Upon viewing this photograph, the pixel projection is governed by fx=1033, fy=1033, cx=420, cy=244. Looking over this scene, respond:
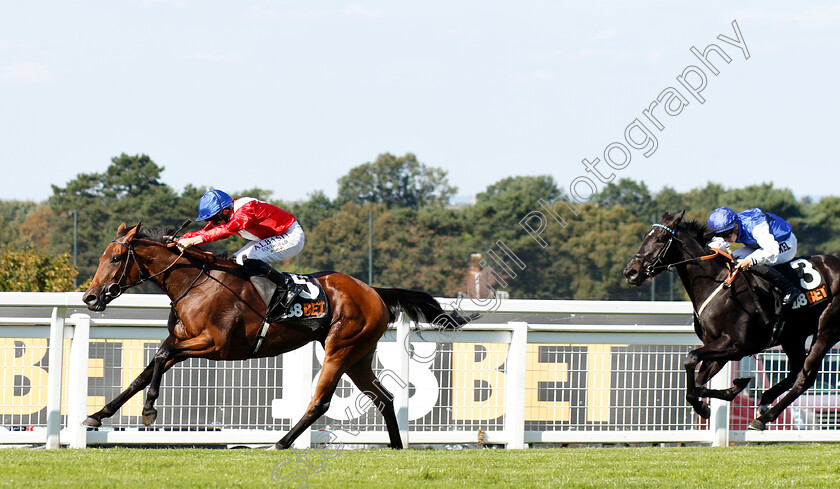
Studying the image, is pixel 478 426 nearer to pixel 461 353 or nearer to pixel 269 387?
pixel 461 353

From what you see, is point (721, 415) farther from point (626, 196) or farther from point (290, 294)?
point (626, 196)

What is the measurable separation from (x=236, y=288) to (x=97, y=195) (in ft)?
146

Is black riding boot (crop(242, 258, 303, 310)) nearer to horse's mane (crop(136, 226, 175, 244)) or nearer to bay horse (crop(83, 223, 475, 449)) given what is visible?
bay horse (crop(83, 223, 475, 449))

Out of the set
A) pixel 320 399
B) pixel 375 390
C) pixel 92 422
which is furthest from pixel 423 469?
pixel 92 422

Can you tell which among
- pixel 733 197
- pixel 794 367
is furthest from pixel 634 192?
pixel 794 367

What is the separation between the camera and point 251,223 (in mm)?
7121

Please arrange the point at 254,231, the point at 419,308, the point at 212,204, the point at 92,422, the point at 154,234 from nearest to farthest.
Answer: the point at 92,422 → the point at 212,204 → the point at 154,234 → the point at 254,231 → the point at 419,308

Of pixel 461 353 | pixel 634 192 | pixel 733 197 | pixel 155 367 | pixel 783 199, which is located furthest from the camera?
pixel 634 192

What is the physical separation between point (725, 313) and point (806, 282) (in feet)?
2.63

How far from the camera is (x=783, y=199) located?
191 feet

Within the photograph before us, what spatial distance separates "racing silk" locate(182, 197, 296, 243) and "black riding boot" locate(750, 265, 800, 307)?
3486 mm

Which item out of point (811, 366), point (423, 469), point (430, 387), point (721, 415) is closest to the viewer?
point (423, 469)

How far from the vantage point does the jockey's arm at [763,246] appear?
7504mm

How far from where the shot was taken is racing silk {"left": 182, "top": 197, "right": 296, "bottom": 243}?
22.5 feet
